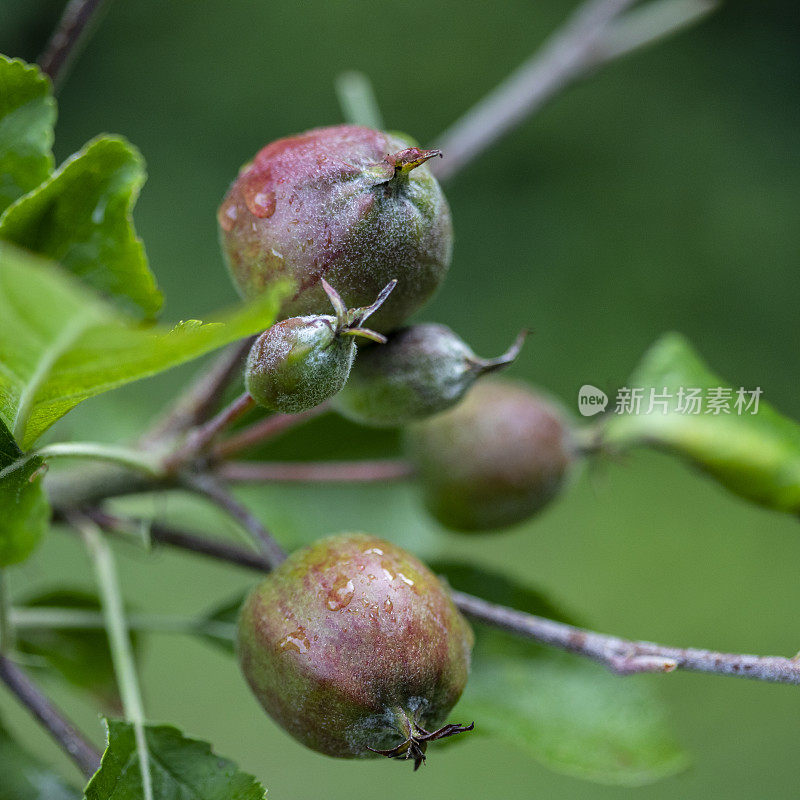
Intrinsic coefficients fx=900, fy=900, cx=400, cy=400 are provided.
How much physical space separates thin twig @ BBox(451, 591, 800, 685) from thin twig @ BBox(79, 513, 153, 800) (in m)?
0.28

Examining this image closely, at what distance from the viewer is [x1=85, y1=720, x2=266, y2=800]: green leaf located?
2.25 ft

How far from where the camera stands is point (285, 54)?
11.3 feet

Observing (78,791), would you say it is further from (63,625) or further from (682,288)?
(682,288)

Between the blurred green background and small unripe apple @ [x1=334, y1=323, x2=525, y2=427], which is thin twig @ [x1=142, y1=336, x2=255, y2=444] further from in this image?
the blurred green background

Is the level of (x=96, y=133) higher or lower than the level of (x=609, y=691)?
higher

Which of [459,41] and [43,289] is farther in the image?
[459,41]

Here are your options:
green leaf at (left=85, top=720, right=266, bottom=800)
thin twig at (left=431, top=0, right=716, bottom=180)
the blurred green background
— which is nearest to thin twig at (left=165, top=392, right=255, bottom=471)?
green leaf at (left=85, top=720, right=266, bottom=800)

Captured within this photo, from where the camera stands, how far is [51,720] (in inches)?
30.7

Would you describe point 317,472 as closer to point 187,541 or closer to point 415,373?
point 187,541

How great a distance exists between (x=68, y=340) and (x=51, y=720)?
1.56 feet

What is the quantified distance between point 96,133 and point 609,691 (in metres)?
2.94

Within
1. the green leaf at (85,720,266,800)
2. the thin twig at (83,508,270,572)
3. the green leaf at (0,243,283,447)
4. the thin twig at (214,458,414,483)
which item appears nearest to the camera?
the green leaf at (0,243,283,447)

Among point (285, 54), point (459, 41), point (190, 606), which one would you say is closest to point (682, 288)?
point (459, 41)

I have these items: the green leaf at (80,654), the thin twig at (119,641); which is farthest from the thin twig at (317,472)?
the green leaf at (80,654)
